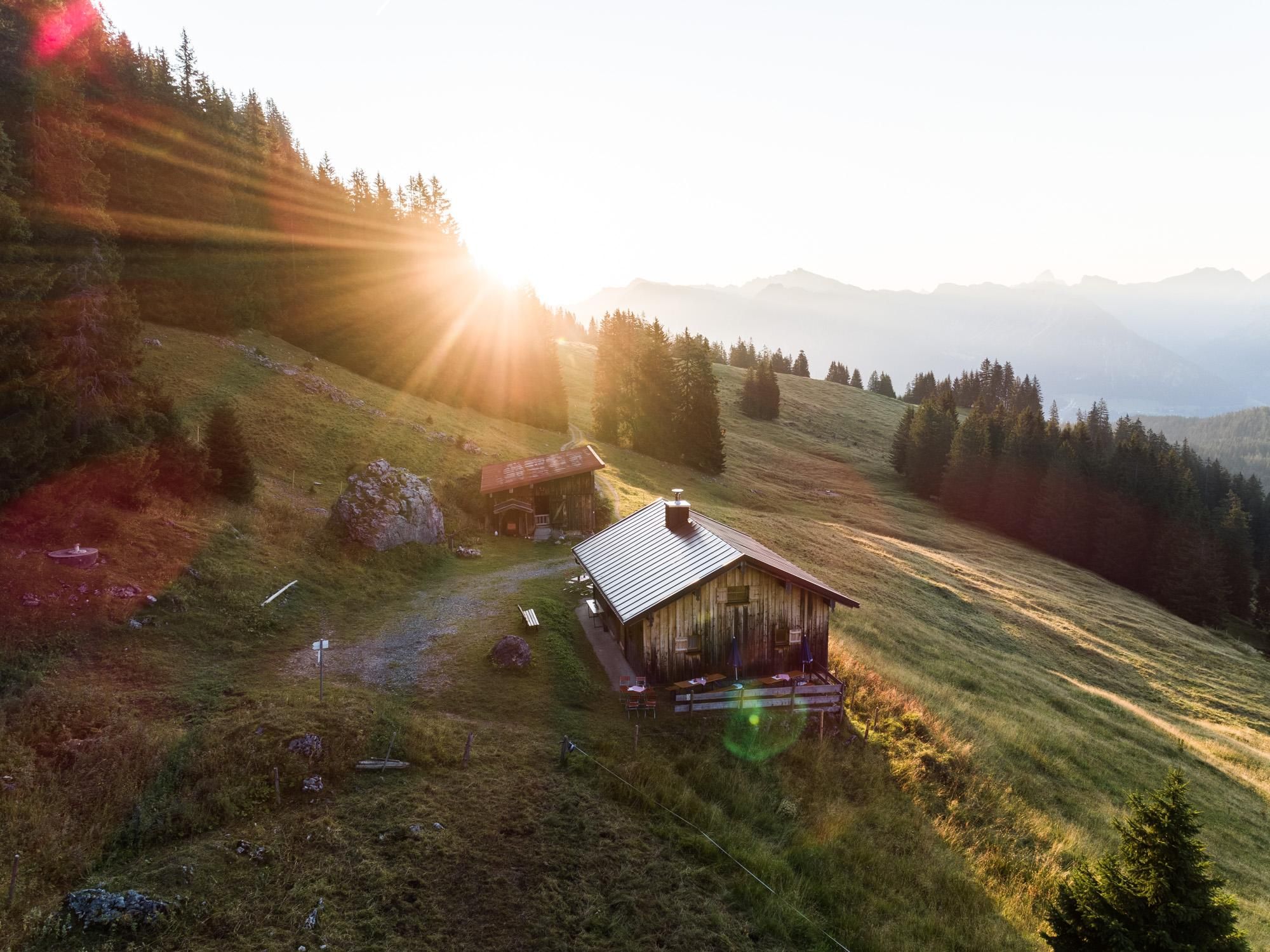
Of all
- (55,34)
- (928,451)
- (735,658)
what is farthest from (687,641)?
(928,451)

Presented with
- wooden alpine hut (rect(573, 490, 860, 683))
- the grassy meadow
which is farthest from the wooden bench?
wooden alpine hut (rect(573, 490, 860, 683))

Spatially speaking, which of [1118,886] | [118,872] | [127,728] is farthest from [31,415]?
[1118,886]

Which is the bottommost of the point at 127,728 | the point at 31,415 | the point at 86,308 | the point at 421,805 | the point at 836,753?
the point at 836,753

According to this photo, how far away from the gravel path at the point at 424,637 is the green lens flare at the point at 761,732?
9.58m

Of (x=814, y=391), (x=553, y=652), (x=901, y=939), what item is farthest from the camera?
(x=814, y=391)

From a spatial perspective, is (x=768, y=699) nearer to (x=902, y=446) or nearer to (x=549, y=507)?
(x=549, y=507)

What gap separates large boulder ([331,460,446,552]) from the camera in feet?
103

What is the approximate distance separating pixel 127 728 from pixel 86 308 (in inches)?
762

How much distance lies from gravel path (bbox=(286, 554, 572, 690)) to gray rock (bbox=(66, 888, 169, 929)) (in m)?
9.26

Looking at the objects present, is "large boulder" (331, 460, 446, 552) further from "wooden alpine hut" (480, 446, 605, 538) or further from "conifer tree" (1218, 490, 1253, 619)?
"conifer tree" (1218, 490, 1253, 619)

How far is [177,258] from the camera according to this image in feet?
184

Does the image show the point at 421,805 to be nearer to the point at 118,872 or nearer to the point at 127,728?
the point at 118,872

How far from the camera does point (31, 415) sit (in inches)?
868

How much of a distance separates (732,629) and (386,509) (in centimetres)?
1850
